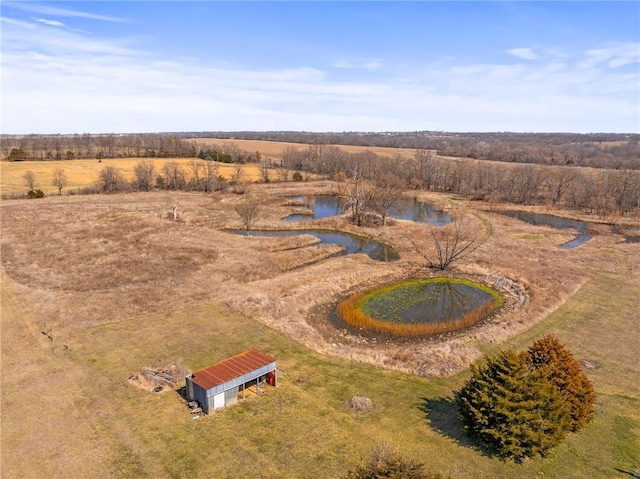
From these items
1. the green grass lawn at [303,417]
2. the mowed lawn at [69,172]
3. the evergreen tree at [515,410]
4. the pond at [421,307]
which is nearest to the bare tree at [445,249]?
the pond at [421,307]

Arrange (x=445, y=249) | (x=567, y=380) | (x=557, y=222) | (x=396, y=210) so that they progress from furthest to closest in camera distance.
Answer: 1. (x=396, y=210)
2. (x=557, y=222)
3. (x=445, y=249)
4. (x=567, y=380)

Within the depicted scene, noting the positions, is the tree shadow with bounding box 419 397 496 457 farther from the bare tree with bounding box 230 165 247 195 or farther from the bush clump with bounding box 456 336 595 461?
the bare tree with bounding box 230 165 247 195

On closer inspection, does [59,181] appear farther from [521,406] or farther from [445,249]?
[521,406]

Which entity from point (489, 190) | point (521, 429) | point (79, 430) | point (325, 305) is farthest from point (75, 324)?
point (489, 190)

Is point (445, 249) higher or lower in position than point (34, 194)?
lower

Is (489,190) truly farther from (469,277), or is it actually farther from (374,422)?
(374,422)

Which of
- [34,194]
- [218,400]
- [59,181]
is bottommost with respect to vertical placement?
[218,400]

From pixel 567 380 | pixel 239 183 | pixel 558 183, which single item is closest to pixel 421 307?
pixel 567 380
